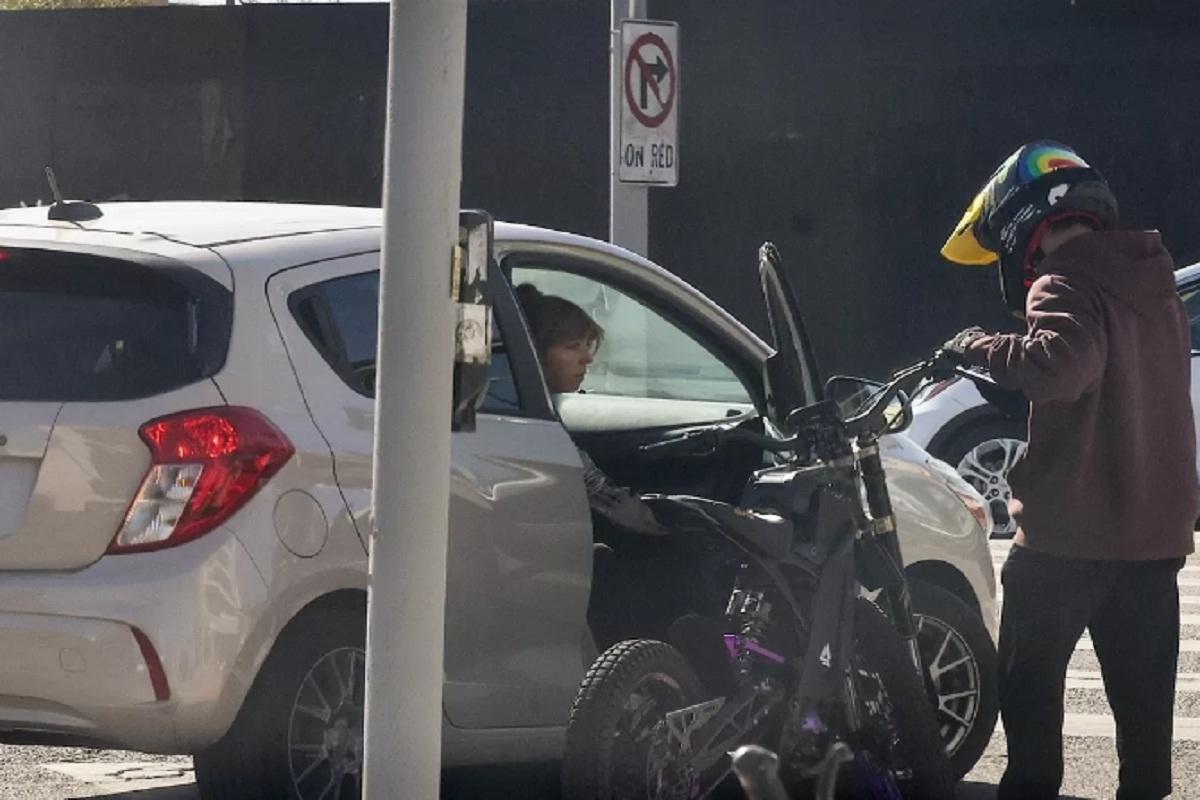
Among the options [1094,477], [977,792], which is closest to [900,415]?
[1094,477]

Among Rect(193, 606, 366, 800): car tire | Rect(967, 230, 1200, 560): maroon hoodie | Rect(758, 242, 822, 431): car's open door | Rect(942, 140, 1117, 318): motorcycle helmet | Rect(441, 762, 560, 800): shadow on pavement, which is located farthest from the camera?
Rect(441, 762, 560, 800): shadow on pavement

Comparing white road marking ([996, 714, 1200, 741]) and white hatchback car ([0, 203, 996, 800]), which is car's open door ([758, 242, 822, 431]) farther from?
white road marking ([996, 714, 1200, 741])

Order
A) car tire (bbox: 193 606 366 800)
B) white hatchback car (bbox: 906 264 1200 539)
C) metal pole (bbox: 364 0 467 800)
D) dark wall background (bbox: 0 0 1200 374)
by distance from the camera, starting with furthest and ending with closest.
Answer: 1. dark wall background (bbox: 0 0 1200 374)
2. white hatchback car (bbox: 906 264 1200 539)
3. car tire (bbox: 193 606 366 800)
4. metal pole (bbox: 364 0 467 800)

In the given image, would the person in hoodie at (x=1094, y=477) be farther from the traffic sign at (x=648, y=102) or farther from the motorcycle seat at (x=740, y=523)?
the traffic sign at (x=648, y=102)

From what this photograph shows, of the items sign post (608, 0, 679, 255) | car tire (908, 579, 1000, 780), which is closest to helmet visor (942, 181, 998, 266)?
car tire (908, 579, 1000, 780)

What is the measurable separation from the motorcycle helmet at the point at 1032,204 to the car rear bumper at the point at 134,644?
1.88m

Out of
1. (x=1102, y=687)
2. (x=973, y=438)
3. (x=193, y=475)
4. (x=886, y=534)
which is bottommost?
(x=1102, y=687)

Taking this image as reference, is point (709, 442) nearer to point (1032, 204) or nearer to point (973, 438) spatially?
point (1032, 204)

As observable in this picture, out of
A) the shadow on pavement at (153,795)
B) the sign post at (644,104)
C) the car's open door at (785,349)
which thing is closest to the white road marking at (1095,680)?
the car's open door at (785,349)

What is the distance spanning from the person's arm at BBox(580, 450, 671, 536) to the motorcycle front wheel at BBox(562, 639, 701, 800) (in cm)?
49

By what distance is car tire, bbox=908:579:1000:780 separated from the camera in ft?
21.9

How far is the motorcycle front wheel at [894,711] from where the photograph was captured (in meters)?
5.81

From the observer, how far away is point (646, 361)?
685 cm

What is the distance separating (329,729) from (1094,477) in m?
1.78
